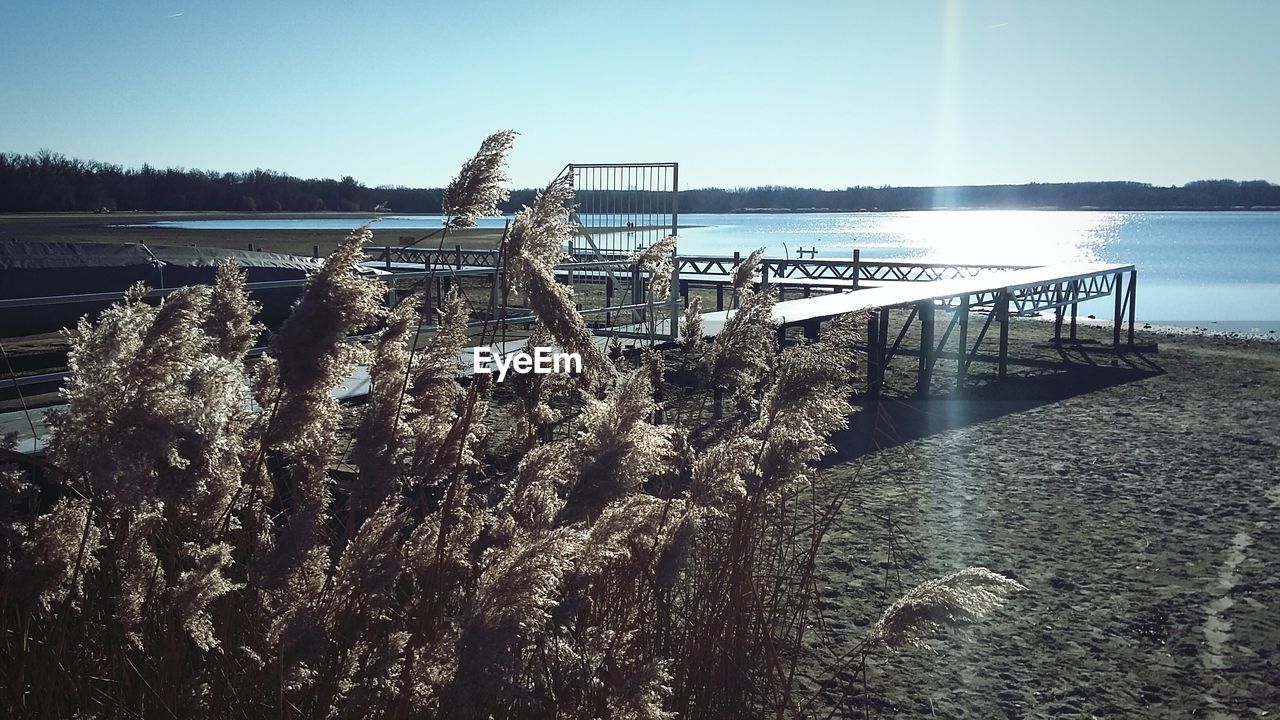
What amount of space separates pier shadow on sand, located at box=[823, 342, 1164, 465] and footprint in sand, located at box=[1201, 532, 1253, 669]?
240 cm

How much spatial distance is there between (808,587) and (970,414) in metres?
7.43

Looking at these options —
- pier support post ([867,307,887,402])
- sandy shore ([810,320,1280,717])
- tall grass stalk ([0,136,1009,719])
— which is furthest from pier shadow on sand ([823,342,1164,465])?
tall grass stalk ([0,136,1009,719])

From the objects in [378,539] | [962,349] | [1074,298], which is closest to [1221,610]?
[378,539]

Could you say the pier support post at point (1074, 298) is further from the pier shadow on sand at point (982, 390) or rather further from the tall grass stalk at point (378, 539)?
the tall grass stalk at point (378, 539)

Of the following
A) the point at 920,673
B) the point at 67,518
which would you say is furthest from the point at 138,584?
the point at 920,673

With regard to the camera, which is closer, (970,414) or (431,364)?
(431,364)

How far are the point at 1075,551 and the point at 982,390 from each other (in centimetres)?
611

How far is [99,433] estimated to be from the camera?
1.61m

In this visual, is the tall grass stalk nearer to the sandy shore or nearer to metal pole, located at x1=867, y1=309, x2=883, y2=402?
the sandy shore

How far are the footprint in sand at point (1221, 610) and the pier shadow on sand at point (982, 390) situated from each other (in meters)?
2.40

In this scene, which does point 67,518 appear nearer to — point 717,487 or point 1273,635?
point 717,487

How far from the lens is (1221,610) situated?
4660 mm

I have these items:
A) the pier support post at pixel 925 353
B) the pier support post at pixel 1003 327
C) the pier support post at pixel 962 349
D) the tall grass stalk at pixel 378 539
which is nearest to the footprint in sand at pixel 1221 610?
the tall grass stalk at pixel 378 539

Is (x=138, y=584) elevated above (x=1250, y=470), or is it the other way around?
(x=138, y=584)
